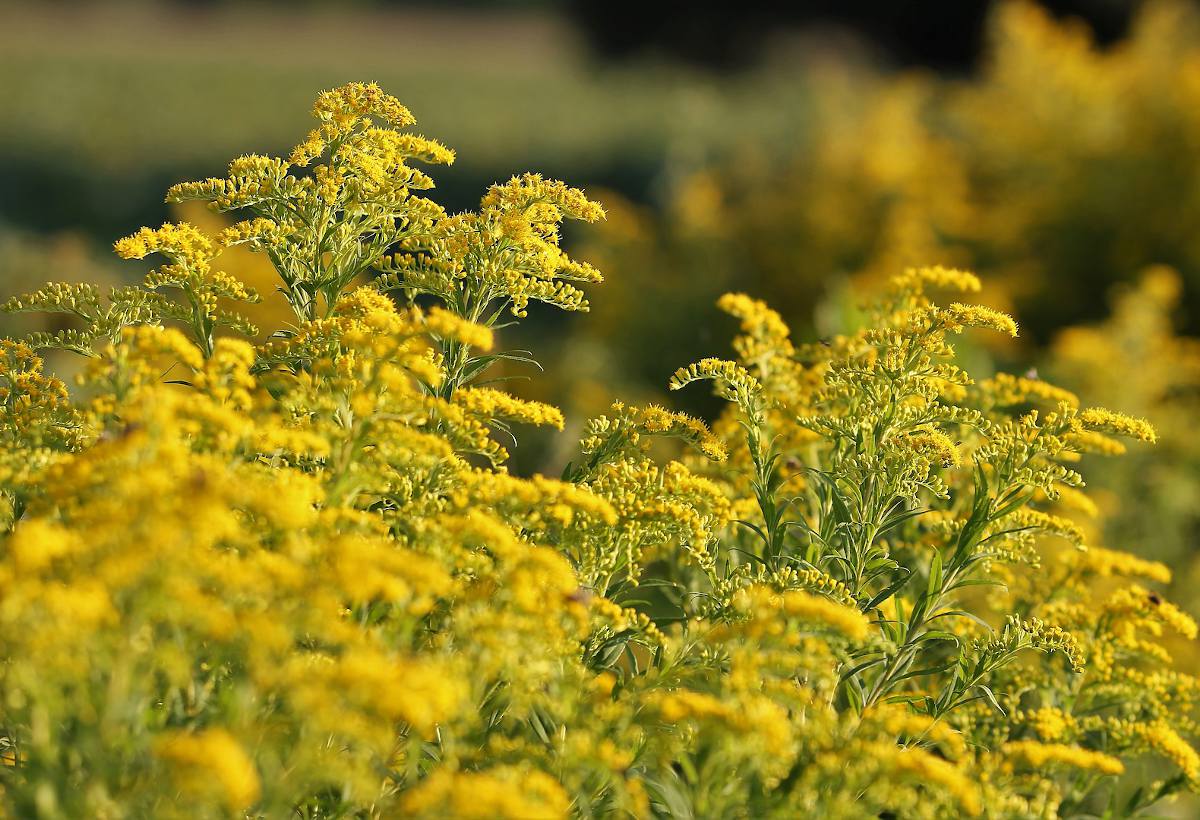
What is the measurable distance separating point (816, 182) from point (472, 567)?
1058 centimetres

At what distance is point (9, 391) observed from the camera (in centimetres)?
231

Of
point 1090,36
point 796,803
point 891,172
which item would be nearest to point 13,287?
point 891,172

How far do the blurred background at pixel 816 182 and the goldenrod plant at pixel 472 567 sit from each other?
1.21 feet

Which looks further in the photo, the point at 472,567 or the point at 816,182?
the point at 816,182

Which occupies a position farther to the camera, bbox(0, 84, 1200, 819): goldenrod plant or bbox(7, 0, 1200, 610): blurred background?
bbox(7, 0, 1200, 610): blurred background

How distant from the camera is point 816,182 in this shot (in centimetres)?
1191

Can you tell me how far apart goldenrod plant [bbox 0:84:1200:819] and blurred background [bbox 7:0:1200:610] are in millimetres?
368

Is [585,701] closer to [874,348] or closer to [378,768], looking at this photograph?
[378,768]

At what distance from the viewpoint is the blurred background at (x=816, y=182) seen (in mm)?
8359

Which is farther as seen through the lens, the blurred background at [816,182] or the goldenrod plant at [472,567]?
the blurred background at [816,182]

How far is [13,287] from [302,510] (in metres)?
9.33

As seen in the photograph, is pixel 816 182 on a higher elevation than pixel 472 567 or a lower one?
higher

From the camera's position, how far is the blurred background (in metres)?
8.36

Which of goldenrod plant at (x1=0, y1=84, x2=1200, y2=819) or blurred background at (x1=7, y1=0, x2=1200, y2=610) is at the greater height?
blurred background at (x1=7, y1=0, x2=1200, y2=610)
